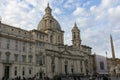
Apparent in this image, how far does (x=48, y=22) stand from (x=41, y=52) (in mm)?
11835

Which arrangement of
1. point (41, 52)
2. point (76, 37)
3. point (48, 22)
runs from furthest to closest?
point (76, 37), point (48, 22), point (41, 52)

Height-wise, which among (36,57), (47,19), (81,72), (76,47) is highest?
(47,19)

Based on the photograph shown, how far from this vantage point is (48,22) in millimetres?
61156

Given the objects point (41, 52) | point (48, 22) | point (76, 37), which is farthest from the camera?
point (76, 37)

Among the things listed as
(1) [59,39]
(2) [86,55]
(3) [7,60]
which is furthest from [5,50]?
(2) [86,55]

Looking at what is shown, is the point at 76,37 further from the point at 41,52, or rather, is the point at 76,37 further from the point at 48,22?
the point at 41,52

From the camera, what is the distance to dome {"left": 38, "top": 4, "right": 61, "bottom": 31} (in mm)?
61031

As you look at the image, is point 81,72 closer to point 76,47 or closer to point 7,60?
point 76,47

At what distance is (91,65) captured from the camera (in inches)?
3258

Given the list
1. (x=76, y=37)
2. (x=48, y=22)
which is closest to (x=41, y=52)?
(x=48, y=22)

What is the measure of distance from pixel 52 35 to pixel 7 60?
20.5 m

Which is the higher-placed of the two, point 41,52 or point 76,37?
point 76,37

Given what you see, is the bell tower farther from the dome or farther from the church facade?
the dome

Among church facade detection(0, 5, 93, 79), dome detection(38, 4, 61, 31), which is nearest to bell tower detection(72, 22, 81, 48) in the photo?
church facade detection(0, 5, 93, 79)
